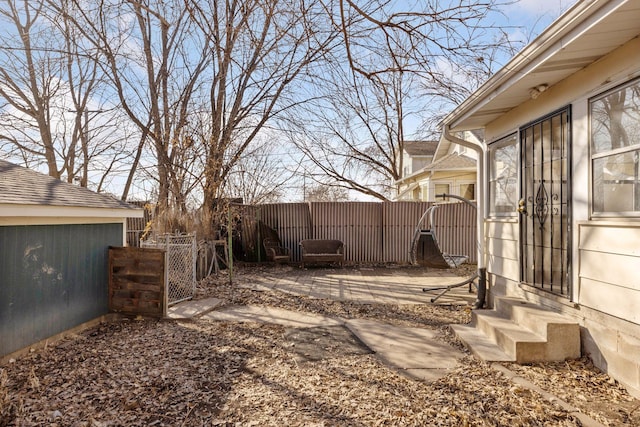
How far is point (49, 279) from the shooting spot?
439 centimetres

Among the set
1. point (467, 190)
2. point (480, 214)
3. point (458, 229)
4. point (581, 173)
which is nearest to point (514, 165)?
point (480, 214)

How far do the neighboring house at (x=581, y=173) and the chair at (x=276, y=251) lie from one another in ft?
21.6

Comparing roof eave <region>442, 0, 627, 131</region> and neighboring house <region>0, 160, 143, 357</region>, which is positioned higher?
roof eave <region>442, 0, 627, 131</region>

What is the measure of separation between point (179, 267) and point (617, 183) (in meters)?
6.21

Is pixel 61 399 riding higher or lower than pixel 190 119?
lower

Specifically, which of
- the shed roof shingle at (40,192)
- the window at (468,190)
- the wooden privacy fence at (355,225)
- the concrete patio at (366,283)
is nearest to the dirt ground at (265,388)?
the shed roof shingle at (40,192)

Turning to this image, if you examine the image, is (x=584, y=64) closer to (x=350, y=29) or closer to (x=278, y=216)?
(x=350, y=29)

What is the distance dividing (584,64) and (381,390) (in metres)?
3.36

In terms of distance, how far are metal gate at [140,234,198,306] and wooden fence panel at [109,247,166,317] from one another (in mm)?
1019

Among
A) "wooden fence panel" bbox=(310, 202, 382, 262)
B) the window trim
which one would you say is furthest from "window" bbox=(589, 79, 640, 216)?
"wooden fence panel" bbox=(310, 202, 382, 262)

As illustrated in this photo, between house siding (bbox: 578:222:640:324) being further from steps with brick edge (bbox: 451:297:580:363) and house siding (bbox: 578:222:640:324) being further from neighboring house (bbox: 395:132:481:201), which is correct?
neighboring house (bbox: 395:132:481:201)

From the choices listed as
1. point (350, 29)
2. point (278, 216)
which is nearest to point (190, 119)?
point (278, 216)

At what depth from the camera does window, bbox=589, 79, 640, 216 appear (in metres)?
3.05

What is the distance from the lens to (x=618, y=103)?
10.6ft
